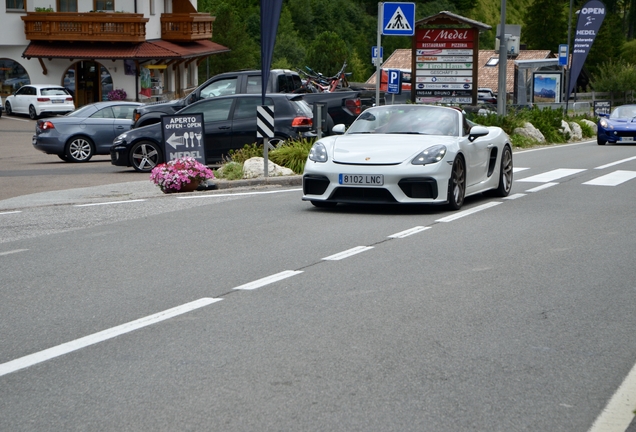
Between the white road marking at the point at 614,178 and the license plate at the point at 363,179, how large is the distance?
20.1 ft

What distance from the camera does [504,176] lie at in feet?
45.8

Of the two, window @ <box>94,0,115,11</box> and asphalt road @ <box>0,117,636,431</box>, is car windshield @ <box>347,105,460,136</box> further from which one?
window @ <box>94,0,115,11</box>

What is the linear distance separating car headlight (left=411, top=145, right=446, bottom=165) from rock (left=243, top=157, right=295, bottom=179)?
5504 millimetres

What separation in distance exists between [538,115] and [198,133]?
17.4 metres

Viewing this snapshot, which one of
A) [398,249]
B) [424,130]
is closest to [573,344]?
[398,249]

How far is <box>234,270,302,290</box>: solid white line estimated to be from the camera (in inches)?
296

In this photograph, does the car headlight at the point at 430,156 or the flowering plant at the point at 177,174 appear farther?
the flowering plant at the point at 177,174

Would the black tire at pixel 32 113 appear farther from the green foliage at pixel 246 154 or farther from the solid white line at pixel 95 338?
the solid white line at pixel 95 338

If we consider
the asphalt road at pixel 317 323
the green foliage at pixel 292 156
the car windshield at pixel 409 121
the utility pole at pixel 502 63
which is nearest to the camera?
the asphalt road at pixel 317 323

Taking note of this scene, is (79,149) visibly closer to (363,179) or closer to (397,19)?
(397,19)

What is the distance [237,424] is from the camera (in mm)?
4438

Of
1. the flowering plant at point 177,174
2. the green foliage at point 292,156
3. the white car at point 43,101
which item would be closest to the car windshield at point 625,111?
the green foliage at point 292,156

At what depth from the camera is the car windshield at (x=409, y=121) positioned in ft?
41.5

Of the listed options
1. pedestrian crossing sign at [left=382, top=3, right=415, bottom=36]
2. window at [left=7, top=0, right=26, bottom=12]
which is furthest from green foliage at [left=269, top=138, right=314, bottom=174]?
window at [left=7, top=0, right=26, bottom=12]
